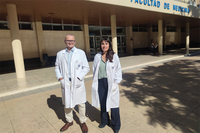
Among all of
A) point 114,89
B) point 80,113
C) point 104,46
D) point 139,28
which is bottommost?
point 80,113

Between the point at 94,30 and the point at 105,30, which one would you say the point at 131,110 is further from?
the point at 105,30

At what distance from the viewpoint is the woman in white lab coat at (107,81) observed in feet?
8.76

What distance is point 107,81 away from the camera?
270 centimetres

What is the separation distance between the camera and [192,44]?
3036 cm

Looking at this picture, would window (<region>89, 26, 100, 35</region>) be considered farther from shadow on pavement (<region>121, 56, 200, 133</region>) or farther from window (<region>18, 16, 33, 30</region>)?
shadow on pavement (<region>121, 56, 200, 133</region>)

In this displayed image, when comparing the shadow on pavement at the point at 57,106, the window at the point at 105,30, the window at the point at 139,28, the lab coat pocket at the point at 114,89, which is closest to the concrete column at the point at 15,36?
the shadow on pavement at the point at 57,106

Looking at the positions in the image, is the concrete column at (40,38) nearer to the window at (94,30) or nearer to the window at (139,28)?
the window at (94,30)

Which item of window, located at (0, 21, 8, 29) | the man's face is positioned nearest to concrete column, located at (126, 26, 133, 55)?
window, located at (0, 21, 8, 29)

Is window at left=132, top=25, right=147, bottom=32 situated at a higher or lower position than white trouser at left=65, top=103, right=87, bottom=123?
higher

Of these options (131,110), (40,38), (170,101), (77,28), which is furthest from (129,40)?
(131,110)

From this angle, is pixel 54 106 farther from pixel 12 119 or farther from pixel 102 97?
pixel 102 97

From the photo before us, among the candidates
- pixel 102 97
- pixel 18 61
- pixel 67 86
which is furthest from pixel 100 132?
pixel 18 61

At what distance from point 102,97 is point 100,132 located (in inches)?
26.9

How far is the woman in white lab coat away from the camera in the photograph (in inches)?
105
